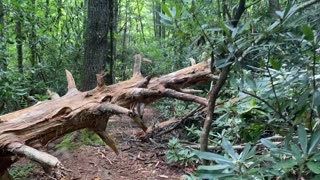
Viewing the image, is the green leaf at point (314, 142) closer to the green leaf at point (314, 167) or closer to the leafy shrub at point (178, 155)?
the green leaf at point (314, 167)

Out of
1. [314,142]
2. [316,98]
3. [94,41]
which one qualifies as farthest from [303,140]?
[94,41]

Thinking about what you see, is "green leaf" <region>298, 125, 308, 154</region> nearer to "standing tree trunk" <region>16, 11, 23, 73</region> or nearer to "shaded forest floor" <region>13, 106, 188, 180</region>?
"shaded forest floor" <region>13, 106, 188, 180</region>

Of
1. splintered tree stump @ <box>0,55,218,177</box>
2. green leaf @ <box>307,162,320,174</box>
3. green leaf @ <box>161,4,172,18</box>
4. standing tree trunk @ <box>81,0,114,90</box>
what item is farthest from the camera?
standing tree trunk @ <box>81,0,114,90</box>

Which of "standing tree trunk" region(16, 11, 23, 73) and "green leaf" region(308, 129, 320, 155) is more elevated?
"standing tree trunk" region(16, 11, 23, 73)

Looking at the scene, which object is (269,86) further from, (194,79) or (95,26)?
(95,26)

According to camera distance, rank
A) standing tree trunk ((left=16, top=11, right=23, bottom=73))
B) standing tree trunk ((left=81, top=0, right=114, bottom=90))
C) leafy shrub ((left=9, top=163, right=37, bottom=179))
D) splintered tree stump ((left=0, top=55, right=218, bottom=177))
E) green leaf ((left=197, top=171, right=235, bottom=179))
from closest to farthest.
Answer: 1. green leaf ((left=197, top=171, right=235, bottom=179))
2. splintered tree stump ((left=0, top=55, right=218, bottom=177))
3. leafy shrub ((left=9, top=163, right=37, bottom=179))
4. standing tree trunk ((left=16, top=11, right=23, bottom=73))
5. standing tree trunk ((left=81, top=0, right=114, bottom=90))

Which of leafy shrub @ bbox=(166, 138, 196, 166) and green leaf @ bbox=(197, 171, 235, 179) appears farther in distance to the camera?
leafy shrub @ bbox=(166, 138, 196, 166)

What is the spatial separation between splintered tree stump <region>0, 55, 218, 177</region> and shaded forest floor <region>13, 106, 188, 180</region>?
2.26 feet

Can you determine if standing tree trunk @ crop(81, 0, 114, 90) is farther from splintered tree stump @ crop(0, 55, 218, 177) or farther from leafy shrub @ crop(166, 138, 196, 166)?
leafy shrub @ crop(166, 138, 196, 166)

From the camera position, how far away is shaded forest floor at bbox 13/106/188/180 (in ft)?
12.1

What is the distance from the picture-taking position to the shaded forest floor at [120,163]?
3688mm

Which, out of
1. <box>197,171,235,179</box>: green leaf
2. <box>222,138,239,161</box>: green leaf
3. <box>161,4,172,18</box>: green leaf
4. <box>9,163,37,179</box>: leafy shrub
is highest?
<box>161,4,172,18</box>: green leaf

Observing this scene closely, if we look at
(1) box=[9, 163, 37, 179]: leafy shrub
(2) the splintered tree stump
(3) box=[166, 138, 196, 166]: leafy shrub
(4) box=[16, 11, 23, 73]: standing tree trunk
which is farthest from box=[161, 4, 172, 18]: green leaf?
(4) box=[16, 11, 23, 73]: standing tree trunk

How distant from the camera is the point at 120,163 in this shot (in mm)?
4062
